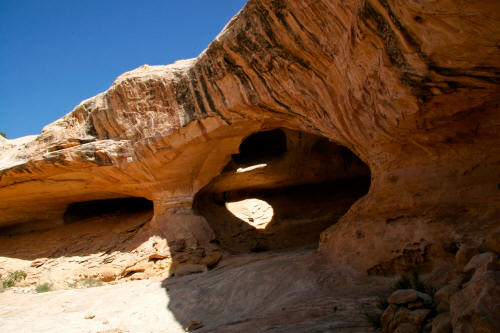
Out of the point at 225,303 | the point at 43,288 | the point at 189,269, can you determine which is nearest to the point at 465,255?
the point at 225,303

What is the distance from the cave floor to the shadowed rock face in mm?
654

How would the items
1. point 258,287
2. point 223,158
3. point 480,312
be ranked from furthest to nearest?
point 223,158 → point 258,287 → point 480,312

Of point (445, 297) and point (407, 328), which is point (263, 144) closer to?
point (445, 297)

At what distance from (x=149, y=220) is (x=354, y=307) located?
285 inches

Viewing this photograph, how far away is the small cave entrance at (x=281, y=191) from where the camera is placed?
851 cm

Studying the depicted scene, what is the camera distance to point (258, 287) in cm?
446

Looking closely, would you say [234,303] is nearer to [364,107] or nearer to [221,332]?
[221,332]

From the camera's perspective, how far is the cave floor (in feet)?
10.1

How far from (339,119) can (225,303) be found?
10.2ft

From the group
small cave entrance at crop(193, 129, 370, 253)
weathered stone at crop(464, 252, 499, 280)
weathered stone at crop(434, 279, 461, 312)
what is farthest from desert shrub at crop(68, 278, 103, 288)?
weathered stone at crop(464, 252, 499, 280)

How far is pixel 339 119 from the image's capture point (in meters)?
4.91

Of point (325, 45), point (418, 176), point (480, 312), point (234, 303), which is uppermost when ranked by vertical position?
point (325, 45)

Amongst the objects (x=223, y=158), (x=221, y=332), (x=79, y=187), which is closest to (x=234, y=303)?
(x=221, y=332)

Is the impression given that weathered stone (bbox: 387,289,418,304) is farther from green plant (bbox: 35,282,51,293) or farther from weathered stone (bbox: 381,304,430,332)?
green plant (bbox: 35,282,51,293)
